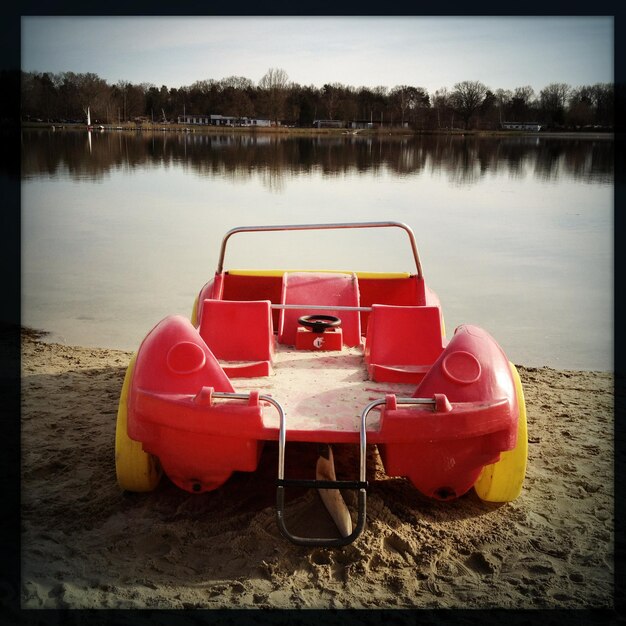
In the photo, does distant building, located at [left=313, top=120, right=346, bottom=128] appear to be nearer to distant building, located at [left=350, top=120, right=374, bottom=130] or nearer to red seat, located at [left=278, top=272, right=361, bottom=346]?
distant building, located at [left=350, top=120, right=374, bottom=130]

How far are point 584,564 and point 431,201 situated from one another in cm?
1444

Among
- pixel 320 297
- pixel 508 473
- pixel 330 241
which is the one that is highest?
pixel 330 241

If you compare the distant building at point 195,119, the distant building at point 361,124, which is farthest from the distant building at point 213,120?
the distant building at point 361,124

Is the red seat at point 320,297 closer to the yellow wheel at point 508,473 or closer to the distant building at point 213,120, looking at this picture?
the yellow wheel at point 508,473

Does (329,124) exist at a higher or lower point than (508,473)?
higher

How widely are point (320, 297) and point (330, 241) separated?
259 inches

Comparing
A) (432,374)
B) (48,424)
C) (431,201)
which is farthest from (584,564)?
(431,201)

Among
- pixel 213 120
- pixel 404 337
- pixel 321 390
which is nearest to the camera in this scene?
pixel 321 390

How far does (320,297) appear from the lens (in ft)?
15.9

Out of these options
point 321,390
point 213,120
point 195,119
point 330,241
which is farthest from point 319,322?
point 195,119

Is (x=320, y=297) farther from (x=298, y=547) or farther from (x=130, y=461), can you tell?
(x=298, y=547)

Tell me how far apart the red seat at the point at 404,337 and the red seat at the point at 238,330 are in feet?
1.85

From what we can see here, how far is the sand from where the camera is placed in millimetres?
2801
